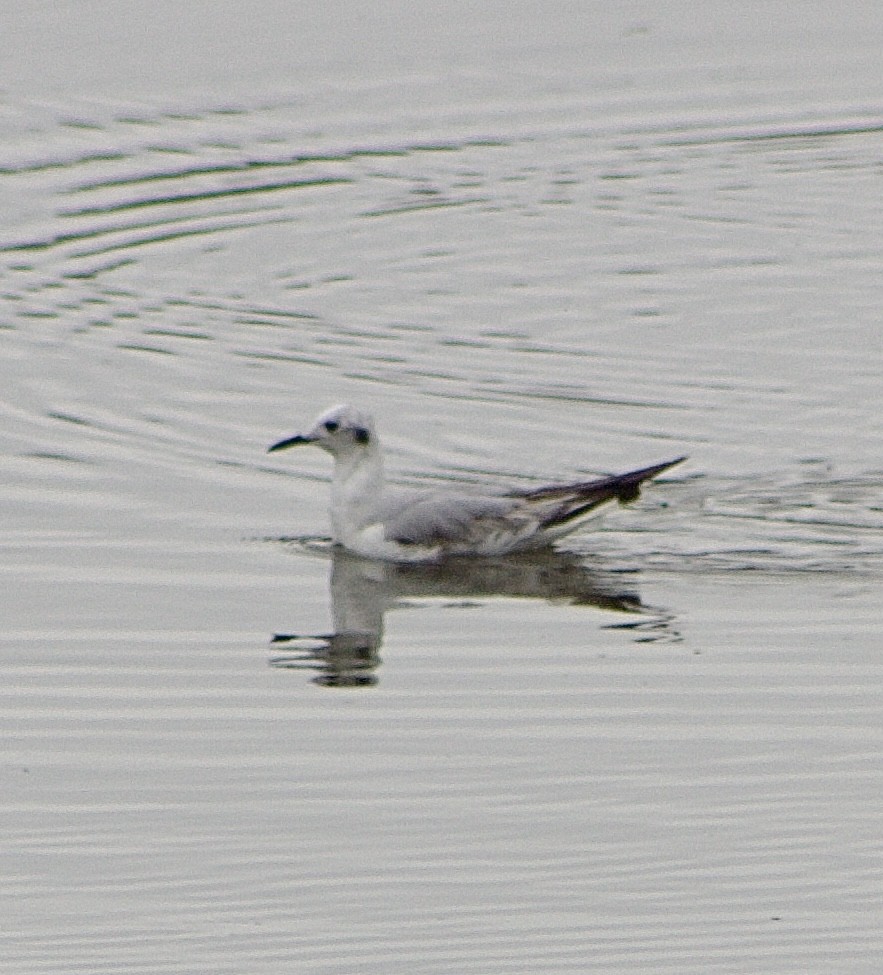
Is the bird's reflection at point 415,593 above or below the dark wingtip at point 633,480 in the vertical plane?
below

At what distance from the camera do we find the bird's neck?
44.7ft

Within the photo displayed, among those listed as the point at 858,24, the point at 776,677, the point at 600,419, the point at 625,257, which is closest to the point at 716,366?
the point at 600,419

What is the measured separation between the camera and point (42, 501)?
46.2ft

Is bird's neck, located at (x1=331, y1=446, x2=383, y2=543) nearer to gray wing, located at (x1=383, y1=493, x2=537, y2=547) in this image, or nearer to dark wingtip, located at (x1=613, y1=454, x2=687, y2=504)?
gray wing, located at (x1=383, y1=493, x2=537, y2=547)

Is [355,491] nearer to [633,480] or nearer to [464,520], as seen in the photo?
[464,520]

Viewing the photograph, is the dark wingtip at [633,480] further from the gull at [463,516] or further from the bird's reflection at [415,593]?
the bird's reflection at [415,593]

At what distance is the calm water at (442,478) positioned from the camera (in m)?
9.01

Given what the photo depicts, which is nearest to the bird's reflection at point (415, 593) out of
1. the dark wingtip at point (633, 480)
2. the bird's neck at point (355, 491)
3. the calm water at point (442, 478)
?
the calm water at point (442, 478)

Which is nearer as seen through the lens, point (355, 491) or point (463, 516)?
point (463, 516)

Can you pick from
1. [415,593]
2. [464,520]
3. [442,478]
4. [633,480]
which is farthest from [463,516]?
[442,478]

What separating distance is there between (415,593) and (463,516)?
613 millimetres

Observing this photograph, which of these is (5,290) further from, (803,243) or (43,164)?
(803,243)

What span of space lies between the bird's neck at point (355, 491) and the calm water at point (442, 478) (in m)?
0.27

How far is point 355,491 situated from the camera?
1370 cm
